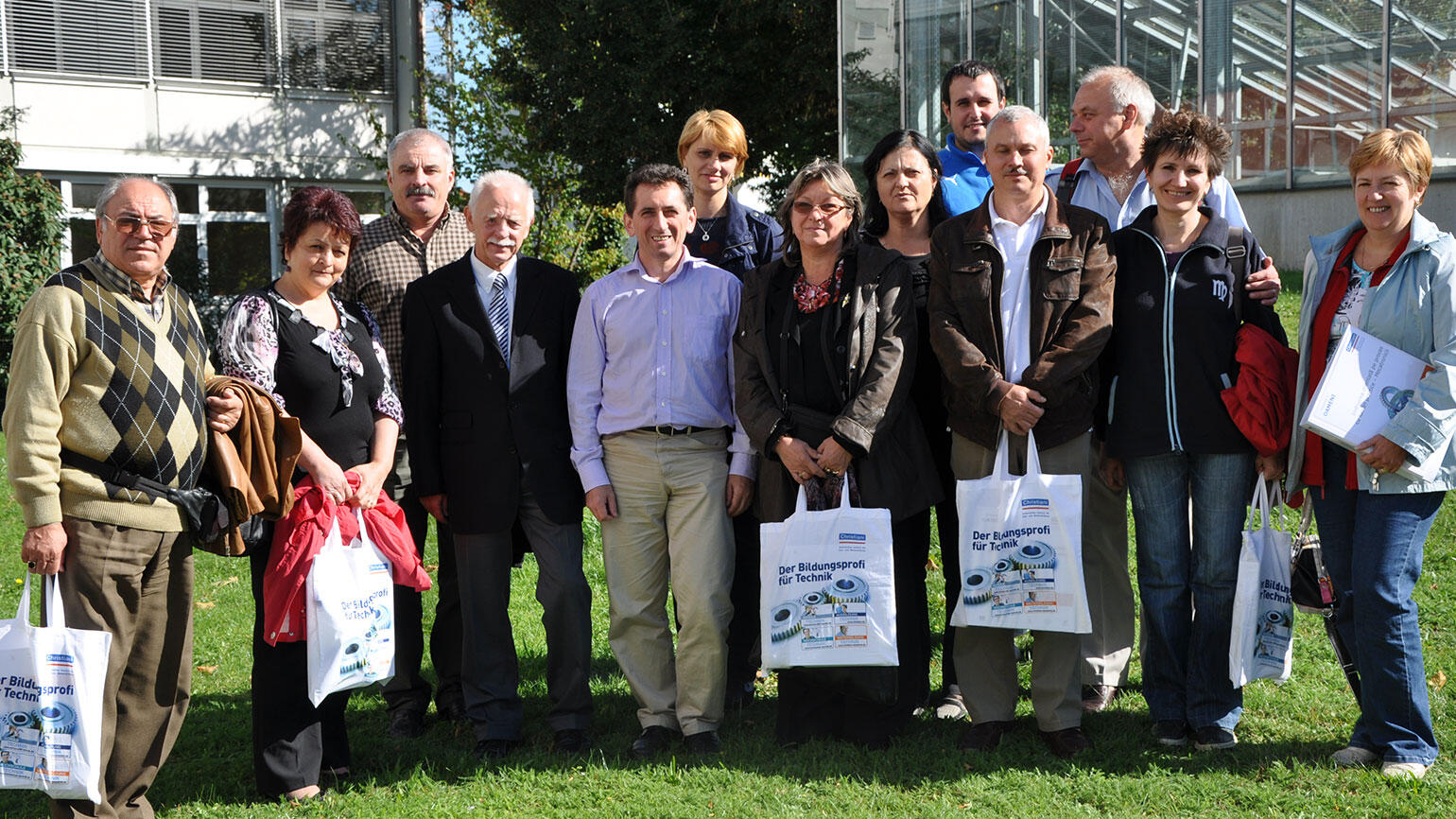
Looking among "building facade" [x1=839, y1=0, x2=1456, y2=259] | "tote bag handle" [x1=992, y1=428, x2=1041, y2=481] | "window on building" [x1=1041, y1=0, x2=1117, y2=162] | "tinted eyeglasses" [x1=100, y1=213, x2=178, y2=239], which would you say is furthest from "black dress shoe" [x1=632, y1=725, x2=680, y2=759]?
"window on building" [x1=1041, y1=0, x2=1117, y2=162]

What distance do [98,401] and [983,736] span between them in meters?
3.32

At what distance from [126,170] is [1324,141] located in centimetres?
1856

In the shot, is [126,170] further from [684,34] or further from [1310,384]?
[1310,384]

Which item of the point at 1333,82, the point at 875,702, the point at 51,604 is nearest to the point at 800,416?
the point at 875,702

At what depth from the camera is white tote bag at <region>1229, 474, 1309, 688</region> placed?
4426 mm

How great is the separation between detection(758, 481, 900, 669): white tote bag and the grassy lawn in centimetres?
47

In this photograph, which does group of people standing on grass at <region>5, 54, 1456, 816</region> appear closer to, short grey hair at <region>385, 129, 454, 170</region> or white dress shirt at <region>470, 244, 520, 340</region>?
white dress shirt at <region>470, 244, 520, 340</region>

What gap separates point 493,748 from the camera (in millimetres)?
4957

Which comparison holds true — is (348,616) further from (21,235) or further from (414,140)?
(21,235)

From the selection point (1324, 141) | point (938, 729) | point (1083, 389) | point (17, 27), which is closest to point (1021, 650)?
point (938, 729)

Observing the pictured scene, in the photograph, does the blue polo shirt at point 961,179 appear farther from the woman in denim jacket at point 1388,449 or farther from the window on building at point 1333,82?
the window on building at point 1333,82

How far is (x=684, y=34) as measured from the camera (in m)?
19.6

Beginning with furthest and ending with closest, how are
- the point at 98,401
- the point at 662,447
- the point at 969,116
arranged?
the point at 969,116
the point at 662,447
the point at 98,401

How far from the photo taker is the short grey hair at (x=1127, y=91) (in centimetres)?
519
